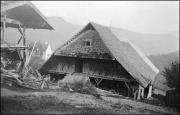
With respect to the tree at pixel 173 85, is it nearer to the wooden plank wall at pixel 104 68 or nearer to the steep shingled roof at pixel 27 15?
the wooden plank wall at pixel 104 68

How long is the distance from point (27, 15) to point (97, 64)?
39.4 feet

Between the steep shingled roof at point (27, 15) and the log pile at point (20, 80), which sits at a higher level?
the steep shingled roof at point (27, 15)

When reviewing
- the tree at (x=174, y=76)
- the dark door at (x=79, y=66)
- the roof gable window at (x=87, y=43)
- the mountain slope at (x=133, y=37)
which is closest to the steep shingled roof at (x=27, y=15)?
the roof gable window at (x=87, y=43)

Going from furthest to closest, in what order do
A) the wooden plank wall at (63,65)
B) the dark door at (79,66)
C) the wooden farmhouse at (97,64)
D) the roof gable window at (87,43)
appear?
the wooden plank wall at (63,65), the dark door at (79,66), the roof gable window at (87,43), the wooden farmhouse at (97,64)

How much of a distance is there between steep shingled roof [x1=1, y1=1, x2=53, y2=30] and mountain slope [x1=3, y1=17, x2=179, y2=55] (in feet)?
290

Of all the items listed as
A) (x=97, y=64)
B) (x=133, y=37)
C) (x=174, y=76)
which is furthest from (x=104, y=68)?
(x=133, y=37)

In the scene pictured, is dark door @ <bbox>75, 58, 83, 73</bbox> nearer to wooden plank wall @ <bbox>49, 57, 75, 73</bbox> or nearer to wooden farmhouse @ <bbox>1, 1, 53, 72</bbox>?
wooden plank wall @ <bbox>49, 57, 75, 73</bbox>

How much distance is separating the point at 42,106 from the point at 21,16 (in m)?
6.47

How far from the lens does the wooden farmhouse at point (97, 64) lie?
23500 mm

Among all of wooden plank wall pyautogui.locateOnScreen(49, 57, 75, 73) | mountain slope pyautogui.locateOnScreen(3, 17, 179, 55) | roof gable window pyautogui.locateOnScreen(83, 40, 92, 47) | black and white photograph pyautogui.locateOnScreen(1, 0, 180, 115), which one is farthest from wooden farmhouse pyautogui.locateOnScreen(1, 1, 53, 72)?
mountain slope pyautogui.locateOnScreen(3, 17, 179, 55)

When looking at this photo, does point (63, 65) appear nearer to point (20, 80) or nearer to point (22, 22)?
point (22, 22)

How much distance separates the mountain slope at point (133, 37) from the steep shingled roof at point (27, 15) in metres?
88.5

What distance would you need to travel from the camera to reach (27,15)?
1493 cm

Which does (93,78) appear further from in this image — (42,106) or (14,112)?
(14,112)
